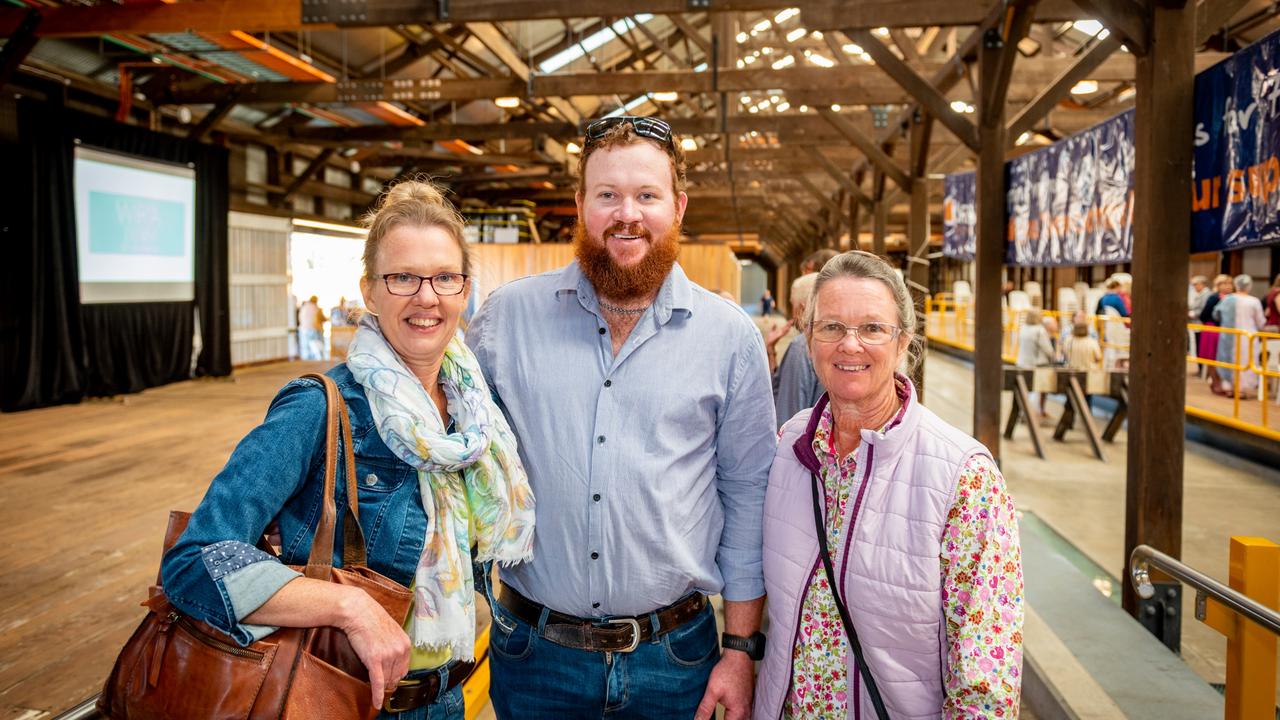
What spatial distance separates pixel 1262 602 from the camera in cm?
221

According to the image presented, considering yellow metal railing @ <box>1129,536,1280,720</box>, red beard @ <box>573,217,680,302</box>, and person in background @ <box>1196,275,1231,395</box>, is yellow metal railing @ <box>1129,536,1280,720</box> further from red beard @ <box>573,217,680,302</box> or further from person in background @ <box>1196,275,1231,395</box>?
person in background @ <box>1196,275,1231,395</box>

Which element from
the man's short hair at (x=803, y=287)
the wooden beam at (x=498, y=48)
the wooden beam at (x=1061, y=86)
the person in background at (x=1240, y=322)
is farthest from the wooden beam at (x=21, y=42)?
the person in background at (x=1240, y=322)

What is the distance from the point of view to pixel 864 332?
1542 mm

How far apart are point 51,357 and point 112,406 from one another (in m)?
0.81

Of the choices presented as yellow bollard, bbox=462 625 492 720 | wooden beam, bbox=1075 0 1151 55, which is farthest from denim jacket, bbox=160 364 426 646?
wooden beam, bbox=1075 0 1151 55

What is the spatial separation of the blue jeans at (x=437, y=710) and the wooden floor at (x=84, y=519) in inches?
88.0

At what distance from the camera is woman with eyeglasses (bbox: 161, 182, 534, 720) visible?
1.16 meters

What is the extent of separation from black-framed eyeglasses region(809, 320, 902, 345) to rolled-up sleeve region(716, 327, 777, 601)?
0.18 m

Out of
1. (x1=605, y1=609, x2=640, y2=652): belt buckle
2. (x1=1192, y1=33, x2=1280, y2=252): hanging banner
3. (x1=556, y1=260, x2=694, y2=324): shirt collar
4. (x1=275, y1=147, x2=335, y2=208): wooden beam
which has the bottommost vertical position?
(x1=605, y1=609, x2=640, y2=652): belt buckle

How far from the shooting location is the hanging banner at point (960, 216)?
798 centimetres

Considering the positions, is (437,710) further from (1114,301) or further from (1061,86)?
(1114,301)

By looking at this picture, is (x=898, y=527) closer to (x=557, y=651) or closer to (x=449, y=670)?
(x=557, y=651)

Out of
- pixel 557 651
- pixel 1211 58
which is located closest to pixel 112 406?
pixel 557 651

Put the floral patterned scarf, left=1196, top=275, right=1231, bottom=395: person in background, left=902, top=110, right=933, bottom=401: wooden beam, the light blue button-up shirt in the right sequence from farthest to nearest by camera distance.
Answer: left=1196, top=275, right=1231, bottom=395: person in background, left=902, top=110, right=933, bottom=401: wooden beam, the light blue button-up shirt, the floral patterned scarf
